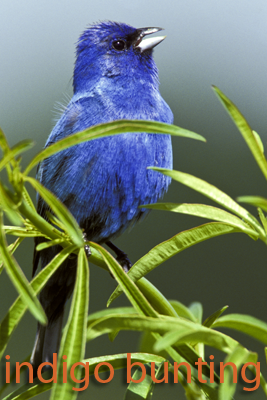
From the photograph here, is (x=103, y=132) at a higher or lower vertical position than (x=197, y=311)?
higher

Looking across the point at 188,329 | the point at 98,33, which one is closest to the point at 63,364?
the point at 188,329

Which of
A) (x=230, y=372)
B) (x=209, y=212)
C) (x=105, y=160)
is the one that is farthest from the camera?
(x=105, y=160)

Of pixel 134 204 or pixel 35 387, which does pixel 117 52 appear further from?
pixel 35 387

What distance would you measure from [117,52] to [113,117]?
0.72 m

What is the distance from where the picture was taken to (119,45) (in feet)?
10.2

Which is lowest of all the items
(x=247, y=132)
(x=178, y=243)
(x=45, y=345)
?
(x=45, y=345)

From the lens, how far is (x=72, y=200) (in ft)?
8.47

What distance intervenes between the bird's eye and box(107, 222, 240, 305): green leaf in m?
2.24

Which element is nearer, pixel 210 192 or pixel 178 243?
pixel 210 192

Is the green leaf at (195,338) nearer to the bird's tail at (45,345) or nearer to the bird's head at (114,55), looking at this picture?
the bird's tail at (45,345)

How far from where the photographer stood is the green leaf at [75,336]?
85cm

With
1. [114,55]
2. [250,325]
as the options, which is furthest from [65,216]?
[114,55]

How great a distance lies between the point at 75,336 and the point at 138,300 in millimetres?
152

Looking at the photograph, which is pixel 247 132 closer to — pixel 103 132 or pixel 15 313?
pixel 103 132
